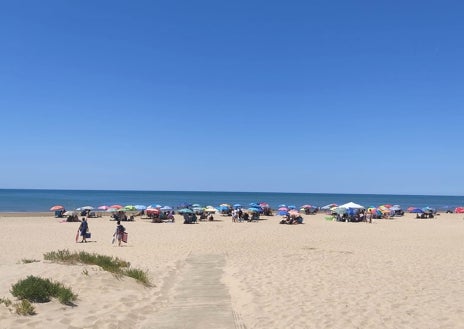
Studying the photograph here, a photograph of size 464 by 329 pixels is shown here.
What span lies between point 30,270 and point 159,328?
14.3ft

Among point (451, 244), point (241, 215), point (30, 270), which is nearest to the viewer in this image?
point (30, 270)

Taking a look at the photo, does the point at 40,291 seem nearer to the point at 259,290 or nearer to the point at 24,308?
the point at 24,308

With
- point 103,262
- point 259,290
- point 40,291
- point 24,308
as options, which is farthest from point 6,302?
point 259,290

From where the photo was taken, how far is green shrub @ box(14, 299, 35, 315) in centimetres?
677

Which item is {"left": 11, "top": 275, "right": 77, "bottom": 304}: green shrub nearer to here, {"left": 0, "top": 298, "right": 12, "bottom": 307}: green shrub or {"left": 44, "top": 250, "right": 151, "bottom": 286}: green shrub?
{"left": 0, "top": 298, "right": 12, "bottom": 307}: green shrub

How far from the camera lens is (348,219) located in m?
38.0

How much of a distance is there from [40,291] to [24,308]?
27.3 inches

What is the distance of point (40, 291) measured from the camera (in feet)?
24.6

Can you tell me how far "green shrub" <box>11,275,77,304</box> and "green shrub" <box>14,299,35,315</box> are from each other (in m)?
0.37

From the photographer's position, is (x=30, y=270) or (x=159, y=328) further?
(x=30, y=270)

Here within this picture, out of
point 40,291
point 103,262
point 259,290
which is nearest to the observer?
point 40,291

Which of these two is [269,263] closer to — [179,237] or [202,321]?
[202,321]

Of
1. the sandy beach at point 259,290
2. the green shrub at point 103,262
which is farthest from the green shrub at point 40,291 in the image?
the green shrub at point 103,262

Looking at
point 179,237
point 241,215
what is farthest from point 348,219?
point 179,237
